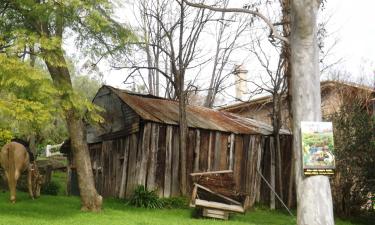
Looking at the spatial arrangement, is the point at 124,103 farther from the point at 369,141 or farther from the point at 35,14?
the point at 369,141

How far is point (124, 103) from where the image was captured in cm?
1869

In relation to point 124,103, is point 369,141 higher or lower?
lower

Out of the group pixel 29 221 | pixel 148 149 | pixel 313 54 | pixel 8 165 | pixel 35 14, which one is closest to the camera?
pixel 313 54

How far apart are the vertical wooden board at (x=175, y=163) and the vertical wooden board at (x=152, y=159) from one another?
32.0 inches

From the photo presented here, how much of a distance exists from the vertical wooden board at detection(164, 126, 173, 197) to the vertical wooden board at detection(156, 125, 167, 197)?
12cm

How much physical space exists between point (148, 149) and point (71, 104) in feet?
19.1

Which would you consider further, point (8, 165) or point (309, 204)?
point (8, 165)

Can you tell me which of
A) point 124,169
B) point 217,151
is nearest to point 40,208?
point 124,169

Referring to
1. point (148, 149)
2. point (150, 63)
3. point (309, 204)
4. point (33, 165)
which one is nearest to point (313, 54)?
point (309, 204)

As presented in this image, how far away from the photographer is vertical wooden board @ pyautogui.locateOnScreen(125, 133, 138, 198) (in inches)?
700

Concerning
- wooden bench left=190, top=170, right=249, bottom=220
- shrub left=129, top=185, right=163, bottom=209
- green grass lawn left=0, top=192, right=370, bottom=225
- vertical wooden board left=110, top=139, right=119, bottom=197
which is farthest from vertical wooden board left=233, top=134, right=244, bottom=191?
vertical wooden board left=110, top=139, right=119, bottom=197

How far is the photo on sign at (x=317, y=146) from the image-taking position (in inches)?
281

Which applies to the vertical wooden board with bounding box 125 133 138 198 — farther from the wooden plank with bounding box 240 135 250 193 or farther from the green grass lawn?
the wooden plank with bounding box 240 135 250 193

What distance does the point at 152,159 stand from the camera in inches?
696
